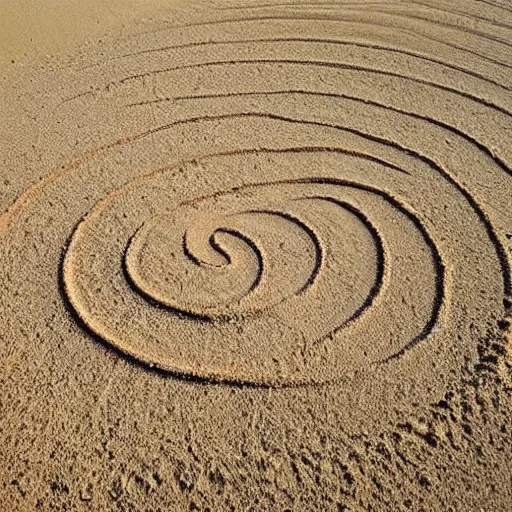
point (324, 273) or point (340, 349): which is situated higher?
point (324, 273)

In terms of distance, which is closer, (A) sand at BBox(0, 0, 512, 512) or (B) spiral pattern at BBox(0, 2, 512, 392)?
(A) sand at BBox(0, 0, 512, 512)

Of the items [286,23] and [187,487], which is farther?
[286,23]

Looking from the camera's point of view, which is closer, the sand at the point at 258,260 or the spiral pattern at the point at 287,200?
the sand at the point at 258,260

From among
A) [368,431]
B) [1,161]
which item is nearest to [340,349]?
[368,431]

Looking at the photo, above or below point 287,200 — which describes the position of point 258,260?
below

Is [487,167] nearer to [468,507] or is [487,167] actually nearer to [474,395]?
[474,395]
